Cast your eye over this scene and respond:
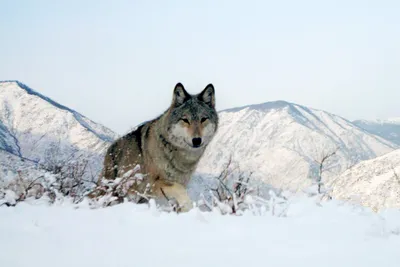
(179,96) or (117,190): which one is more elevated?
(179,96)

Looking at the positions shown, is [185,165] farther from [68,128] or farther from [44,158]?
[68,128]

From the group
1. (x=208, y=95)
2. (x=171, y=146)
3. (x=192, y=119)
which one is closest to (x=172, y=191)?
(x=171, y=146)

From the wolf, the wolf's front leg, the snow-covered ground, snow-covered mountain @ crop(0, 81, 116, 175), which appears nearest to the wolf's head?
the wolf

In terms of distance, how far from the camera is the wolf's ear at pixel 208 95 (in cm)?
873

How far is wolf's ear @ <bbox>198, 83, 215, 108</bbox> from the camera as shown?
8734 mm

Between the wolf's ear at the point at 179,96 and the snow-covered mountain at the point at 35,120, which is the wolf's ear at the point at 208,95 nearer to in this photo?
the wolf's ear at the point at 179,96

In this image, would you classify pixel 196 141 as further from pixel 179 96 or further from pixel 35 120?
pixel 35 120

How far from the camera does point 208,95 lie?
8.78m

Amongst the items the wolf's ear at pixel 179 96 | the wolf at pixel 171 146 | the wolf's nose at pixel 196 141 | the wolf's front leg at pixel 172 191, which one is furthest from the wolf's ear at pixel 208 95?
the wolf's front leg at pixel 172 191

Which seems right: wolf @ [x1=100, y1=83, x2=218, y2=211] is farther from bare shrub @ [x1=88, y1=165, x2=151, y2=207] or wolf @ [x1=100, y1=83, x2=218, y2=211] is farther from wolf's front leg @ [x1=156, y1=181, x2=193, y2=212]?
bare shrub @ [x1=88, y1=165, x2=151, y2=207]

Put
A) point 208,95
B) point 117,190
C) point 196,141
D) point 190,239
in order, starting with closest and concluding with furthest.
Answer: point 190,239
point 117,190
point 196,141
point 208,95

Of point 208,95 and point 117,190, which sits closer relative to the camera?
point 117,190

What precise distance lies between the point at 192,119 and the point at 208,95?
0.79m

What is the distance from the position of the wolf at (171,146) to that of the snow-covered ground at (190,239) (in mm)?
4256
